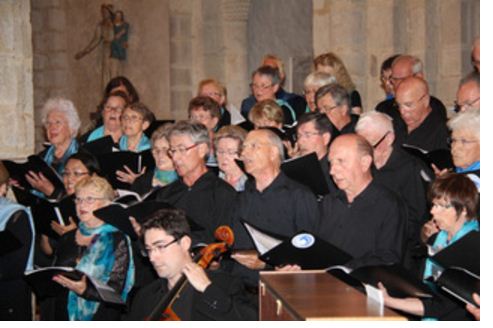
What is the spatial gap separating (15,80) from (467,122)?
355 centimetres

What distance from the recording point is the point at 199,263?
4.72 meters

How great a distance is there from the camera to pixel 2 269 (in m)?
5.79

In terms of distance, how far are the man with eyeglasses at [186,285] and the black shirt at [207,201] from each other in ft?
3.15

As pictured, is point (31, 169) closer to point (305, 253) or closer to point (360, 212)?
point (360, 212)

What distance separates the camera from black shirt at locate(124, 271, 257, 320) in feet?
14.8

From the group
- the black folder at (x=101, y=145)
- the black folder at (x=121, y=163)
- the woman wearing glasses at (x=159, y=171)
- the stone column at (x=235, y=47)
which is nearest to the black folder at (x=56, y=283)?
the woman wearing glasses at (x=159, y=171)

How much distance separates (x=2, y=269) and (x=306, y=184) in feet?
5.64

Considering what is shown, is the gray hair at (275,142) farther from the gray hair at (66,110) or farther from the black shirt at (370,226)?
the gray hair at (66,110)

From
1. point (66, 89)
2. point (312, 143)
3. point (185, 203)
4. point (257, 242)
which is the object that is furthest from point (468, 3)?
point (66, 89)

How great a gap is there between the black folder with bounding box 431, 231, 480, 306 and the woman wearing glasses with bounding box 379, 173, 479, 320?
0.38m

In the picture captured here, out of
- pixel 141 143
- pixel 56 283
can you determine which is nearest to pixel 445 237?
pixel 56 283

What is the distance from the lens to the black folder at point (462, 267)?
12.9 ft

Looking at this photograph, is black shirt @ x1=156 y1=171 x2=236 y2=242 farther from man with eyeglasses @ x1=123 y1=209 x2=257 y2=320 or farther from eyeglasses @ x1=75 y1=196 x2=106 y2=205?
man with eyeglasses @ x1=123 y1=209 x2=257 y2=320

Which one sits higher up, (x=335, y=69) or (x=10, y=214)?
(x=335, y=69)
